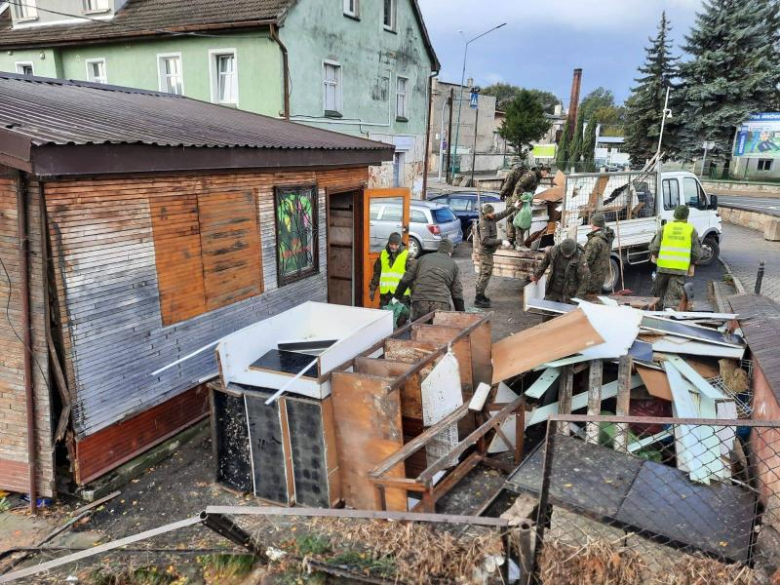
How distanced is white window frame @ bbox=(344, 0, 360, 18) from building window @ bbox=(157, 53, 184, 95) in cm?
575

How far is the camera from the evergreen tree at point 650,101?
29812 mm

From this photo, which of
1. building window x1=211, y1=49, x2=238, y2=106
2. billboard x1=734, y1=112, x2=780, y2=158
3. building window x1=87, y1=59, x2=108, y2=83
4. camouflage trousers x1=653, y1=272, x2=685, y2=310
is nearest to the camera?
camouflage trousers x1=653, y1=272, x2=685, y2=310

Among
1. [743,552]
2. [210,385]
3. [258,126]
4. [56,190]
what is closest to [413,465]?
[210,385]

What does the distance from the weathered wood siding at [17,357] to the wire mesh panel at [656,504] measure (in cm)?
381

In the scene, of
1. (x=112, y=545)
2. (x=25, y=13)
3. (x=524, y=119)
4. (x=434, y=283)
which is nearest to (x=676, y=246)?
(x=434, y=283)

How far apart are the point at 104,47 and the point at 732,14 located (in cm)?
3079

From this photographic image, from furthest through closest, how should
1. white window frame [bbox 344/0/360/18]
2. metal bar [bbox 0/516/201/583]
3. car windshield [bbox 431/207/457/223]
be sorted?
1. white window frame [bbox 344/0/360/18]
2. car windshield [bbox 431/207/457/223]
3. metal bar [bbox 0/516/201/583]

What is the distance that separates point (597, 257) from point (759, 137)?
96.8ft

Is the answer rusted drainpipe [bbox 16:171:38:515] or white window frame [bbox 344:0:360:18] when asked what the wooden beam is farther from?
white window frame [bbox 344:0:360:18]

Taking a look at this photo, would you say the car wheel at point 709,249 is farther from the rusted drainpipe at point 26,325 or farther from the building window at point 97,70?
the building window at point 97,70

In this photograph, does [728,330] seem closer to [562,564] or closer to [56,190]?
[562,564]

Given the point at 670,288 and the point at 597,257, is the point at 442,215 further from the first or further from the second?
the point at 670,288

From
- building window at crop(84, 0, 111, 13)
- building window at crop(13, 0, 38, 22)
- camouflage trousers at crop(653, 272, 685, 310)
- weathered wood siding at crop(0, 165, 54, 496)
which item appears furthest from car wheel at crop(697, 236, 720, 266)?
building window at crop(13, 0, 38, 22)

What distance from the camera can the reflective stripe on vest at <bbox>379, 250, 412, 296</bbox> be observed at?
7.18 m
